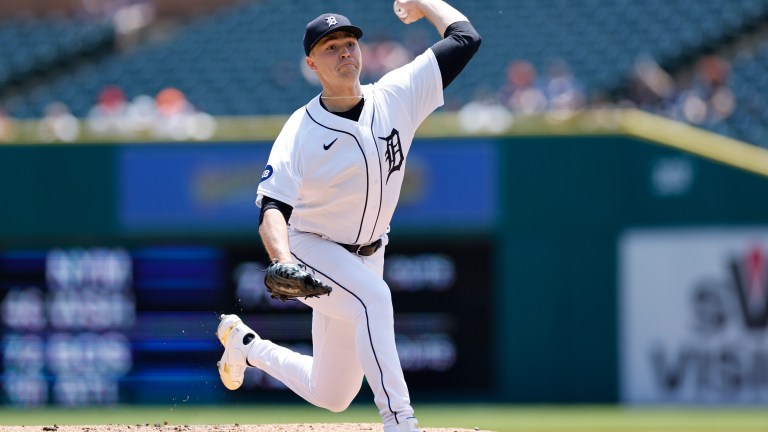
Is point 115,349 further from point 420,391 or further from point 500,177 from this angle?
point 500,177

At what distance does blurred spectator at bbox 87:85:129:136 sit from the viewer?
12.1m

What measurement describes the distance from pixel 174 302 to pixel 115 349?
0.67 metres

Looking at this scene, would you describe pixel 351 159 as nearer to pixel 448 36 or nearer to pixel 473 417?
pixel 448 36

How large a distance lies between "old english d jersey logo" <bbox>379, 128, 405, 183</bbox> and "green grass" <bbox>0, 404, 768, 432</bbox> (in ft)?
13.7

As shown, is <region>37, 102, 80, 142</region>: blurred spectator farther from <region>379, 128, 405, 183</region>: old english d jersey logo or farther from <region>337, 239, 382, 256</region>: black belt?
<region>379, 128, 405, 183</region>: old english d jersey logo

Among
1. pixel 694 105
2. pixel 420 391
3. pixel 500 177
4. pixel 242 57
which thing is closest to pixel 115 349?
pixel 420 391

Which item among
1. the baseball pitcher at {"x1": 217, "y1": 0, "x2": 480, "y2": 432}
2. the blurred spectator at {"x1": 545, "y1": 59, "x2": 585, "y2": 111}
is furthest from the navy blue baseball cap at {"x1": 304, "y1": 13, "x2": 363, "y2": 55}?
the blurred spectator at {"x1": 545, "y1": 59, "x2": 585, "y2": 111}

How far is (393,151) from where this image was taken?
231 inches

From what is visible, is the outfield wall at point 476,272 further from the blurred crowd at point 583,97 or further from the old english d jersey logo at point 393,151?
the old english d jersey logo at point 393,151

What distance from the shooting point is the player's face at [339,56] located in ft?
18.8

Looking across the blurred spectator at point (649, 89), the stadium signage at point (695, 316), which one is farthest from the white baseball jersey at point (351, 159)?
the blurred spectator at point (649, 89)

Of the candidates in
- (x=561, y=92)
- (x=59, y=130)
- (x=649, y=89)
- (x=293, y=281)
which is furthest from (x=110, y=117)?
(x=293, y=281)

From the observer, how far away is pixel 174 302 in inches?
464

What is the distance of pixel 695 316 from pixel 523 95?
9.13ft
